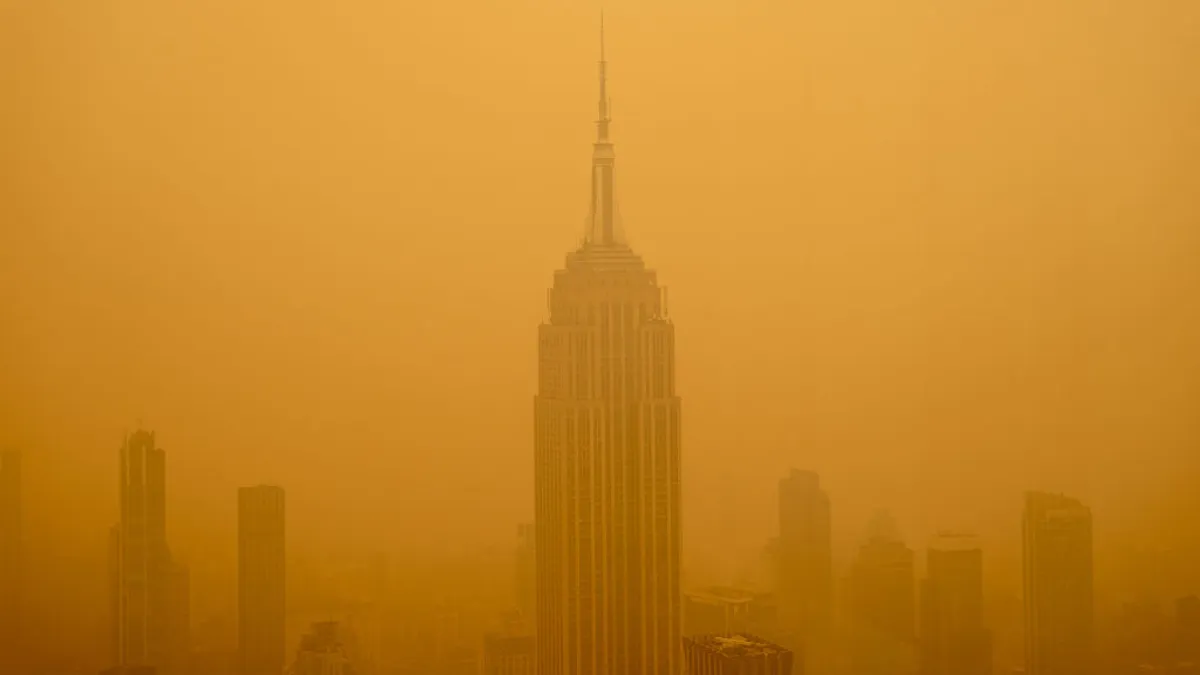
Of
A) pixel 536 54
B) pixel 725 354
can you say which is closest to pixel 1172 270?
pixel 725 354

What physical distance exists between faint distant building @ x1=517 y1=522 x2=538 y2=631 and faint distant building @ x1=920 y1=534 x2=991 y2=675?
1.04 meters

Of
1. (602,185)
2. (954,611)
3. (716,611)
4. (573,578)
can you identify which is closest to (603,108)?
(602,185)

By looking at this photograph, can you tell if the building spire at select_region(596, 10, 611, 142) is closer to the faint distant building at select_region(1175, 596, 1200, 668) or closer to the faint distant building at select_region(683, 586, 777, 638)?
the faint distant building at select_region(683, 586, 777, 638)

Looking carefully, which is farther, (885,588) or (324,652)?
(885,588)

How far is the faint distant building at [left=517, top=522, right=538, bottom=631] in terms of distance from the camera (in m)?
3.60

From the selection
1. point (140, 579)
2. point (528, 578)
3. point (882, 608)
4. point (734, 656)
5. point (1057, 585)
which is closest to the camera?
point (734, 656)

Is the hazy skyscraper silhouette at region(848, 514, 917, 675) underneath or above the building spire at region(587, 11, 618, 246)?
underneath

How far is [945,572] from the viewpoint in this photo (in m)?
3.85

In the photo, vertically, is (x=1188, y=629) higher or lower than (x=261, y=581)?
lower

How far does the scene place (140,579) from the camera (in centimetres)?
350

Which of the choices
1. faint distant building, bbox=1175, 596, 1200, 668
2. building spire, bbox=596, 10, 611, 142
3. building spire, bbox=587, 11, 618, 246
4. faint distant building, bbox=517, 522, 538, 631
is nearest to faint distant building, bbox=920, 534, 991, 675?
faint distant building, bbox=1175, 596, 1200, 668

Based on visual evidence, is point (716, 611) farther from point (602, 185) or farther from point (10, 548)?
point (10, 548)

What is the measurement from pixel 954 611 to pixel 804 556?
1.41 feet

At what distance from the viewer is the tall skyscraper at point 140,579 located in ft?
11.5
